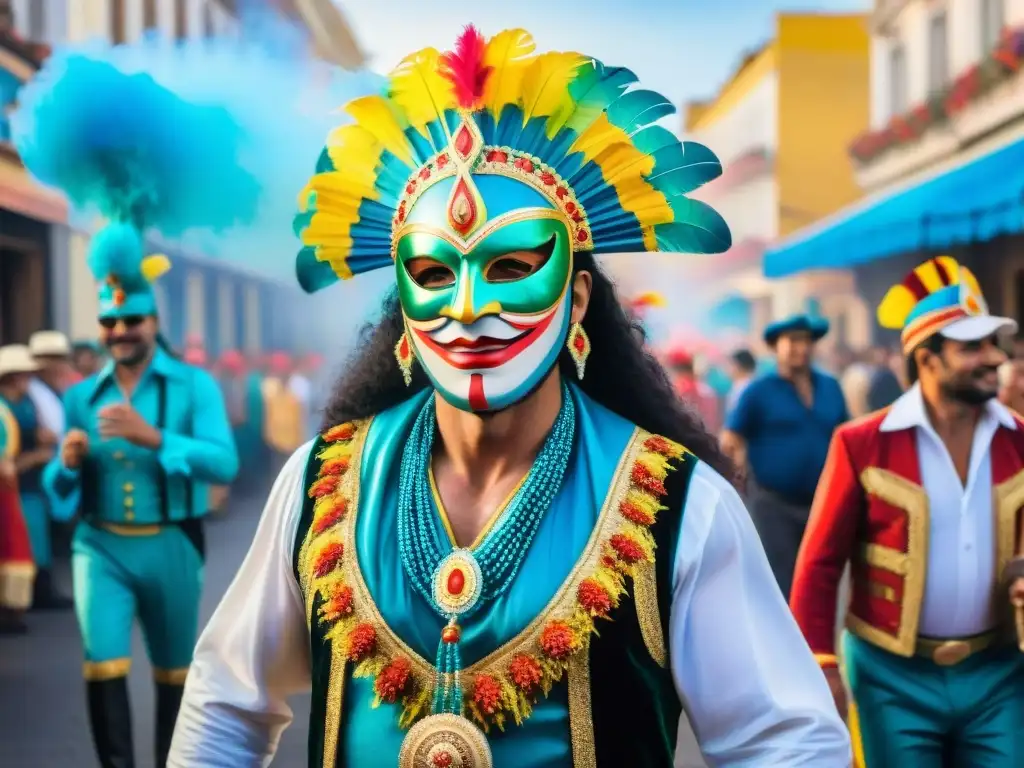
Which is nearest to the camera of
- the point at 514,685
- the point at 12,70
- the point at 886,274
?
the point at 514,685

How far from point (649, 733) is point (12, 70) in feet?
32.3

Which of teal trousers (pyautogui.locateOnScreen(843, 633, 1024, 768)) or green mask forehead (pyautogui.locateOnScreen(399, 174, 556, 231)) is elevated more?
green mask forehead (pyautogui.locateOnScreen(399, 174, 556, 231))

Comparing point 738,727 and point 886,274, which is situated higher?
point 886,274

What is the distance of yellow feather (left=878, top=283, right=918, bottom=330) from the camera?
424cm

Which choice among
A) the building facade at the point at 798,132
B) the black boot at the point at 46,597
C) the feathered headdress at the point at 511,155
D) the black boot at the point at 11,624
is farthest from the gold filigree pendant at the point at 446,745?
the building facade at the point at 798,132

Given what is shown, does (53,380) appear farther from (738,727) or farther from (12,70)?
(738,727)

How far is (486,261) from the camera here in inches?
95.6

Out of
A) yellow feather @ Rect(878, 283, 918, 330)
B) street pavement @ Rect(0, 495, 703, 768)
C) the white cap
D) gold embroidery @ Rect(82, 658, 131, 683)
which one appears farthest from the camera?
street pavement @ Rect(0, 495, 703, 768)

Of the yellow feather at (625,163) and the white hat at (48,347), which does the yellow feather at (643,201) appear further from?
the white hat at (48,347)

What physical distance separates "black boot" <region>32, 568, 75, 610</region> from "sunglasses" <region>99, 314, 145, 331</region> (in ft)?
15.2

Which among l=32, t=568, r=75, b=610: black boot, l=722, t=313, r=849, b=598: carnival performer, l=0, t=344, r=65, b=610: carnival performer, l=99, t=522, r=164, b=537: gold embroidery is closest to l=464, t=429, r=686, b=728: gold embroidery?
l=99, t=522, r=164, b=537: gold embroidery

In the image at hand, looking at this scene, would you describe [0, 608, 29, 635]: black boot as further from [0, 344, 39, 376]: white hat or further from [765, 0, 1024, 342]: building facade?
[765, 0, 1024, 342]: building facade

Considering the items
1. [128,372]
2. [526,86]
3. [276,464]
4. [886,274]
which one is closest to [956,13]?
[886,274]

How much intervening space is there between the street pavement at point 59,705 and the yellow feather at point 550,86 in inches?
139
